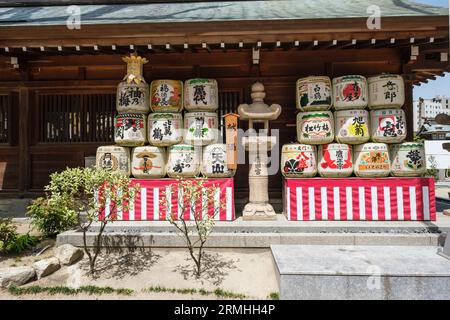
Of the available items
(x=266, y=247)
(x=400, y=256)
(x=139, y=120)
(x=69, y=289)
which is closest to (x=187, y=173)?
(x=139, y=120)

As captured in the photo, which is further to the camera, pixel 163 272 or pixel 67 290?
pixel 163 272

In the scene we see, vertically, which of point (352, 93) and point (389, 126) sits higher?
point (352, 93)

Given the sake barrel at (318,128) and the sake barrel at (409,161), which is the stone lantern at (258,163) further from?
the sake barrel at (409,161)

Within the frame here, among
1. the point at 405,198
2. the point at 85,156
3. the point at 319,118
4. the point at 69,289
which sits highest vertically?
the point at 319,118

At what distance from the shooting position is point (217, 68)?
730cm

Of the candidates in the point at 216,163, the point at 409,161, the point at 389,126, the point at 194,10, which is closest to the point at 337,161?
the point at 389,126

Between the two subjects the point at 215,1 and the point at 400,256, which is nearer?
the point at 400,256

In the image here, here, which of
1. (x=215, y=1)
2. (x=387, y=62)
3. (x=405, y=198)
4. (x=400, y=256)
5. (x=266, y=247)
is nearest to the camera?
(x=400, y=256)

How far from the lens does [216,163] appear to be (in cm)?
607

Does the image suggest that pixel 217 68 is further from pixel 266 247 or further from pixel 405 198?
pixel 405 198

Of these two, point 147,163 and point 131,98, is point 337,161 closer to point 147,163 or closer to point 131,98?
point 147,163

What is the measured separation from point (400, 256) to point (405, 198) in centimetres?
177

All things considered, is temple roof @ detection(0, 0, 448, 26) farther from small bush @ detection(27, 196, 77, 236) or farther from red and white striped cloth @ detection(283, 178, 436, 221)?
small bush @ detection(27, 196, 77, 236)

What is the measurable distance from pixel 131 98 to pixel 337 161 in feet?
15.0
